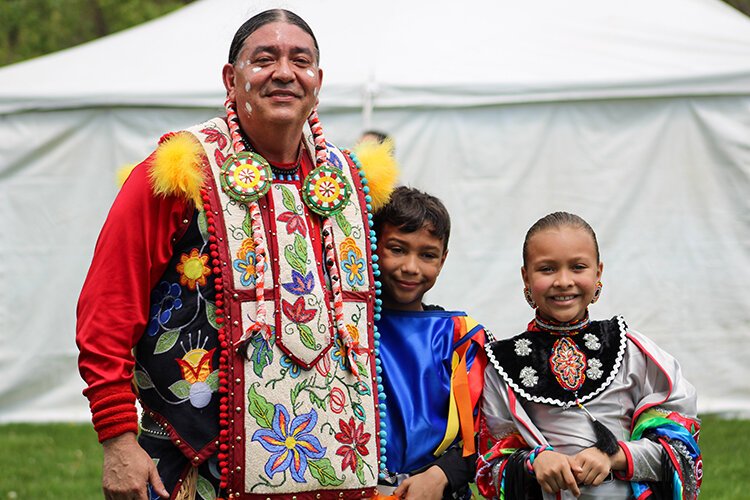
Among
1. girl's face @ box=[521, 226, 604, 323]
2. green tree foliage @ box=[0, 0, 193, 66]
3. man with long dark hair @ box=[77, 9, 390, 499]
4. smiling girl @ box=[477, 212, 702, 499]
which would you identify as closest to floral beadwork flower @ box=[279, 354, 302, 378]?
man with long dark hair @ box=[77, 9, 390, 499]

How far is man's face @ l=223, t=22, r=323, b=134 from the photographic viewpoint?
2.56m

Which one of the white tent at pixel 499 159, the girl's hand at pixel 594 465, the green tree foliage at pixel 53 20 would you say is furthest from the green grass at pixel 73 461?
the green tree foliage at pixel 53 20

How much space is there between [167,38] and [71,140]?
105 cm

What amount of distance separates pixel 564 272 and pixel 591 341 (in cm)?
19

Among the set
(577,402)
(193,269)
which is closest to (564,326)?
(577,402)

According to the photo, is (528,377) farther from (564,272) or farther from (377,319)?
(377,319)

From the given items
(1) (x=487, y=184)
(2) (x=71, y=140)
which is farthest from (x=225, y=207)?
(2) (x=71, y=140)

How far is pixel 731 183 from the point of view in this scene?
641cm

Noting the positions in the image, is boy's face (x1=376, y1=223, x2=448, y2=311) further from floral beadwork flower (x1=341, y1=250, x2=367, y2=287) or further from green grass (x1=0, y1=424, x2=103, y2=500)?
green grass (x1=0, y1=424, x2=103, y2=500)

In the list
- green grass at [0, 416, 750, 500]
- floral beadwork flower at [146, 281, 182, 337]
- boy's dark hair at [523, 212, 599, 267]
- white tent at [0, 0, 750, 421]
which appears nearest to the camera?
floral beadwork flower at [146, 281, 182, 337]

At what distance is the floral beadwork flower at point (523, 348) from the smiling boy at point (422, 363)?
111mm

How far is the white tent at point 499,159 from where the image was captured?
632 centimetres

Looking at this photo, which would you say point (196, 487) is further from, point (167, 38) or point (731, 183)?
point (167, 38)

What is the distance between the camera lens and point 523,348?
271cm
